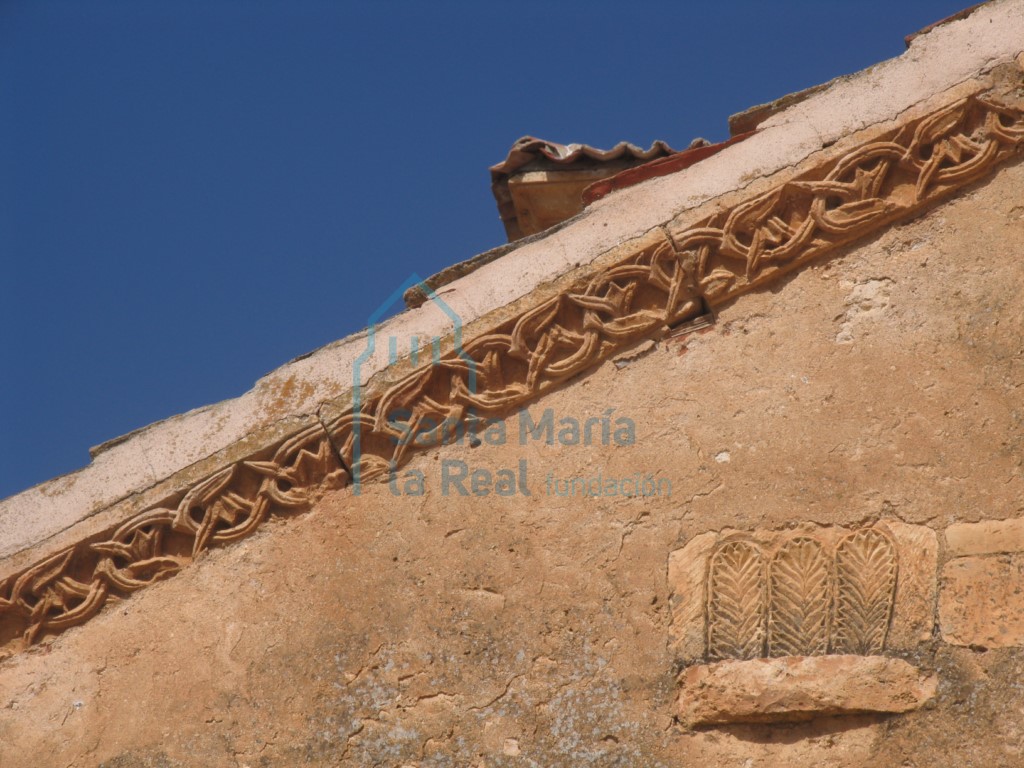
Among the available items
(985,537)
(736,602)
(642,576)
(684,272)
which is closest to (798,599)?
(736,602)

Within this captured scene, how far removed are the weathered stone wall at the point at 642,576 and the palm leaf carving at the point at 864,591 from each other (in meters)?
0.03

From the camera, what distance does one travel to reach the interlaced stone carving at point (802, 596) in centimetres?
420

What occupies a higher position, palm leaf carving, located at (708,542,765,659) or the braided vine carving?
the braided vine carving

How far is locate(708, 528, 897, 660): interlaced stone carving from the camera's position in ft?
13.8

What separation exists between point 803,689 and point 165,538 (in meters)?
2.30

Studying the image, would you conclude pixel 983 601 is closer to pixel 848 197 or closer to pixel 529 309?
pixel 848 197

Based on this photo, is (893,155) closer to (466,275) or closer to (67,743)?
(466,275)

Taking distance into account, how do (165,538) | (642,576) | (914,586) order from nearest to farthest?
(914,586), (642,576), (165,538)

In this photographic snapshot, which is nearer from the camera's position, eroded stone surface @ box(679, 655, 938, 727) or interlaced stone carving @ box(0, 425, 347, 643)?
eroded stone surface @ box(679, 655, 938, 727)

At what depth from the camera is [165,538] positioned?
4793 millimetres

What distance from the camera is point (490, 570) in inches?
179

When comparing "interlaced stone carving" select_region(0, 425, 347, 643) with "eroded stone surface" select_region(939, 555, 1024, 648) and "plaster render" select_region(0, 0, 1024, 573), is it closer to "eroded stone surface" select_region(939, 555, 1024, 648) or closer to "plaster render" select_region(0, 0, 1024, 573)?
"plaster render" select_region(0, 0, 1024, 573)

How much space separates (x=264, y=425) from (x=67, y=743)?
1.28 metres

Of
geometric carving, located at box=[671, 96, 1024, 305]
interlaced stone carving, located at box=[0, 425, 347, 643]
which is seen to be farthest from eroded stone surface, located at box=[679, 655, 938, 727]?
interlaced stone carving, located at box=[0, 425, 347, 643]
